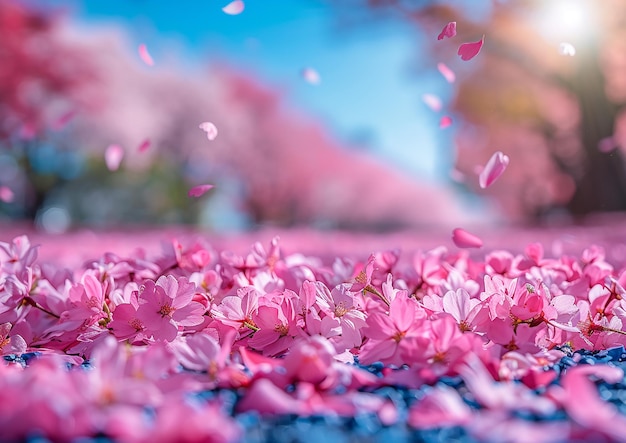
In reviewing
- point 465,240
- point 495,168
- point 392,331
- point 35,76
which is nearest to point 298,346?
point 392,331

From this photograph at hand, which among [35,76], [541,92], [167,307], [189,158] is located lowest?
[189,158]

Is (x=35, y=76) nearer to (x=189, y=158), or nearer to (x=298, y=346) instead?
(x=189, y=158)

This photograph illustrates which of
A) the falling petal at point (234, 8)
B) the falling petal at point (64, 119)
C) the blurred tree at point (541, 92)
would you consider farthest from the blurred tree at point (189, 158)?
the falling petal at point (234, 8)

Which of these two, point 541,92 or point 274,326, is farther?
point 541,92

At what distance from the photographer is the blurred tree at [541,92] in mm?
11102

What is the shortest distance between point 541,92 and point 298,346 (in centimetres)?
1681

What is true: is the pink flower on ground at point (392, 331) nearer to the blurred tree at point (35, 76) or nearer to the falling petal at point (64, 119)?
the falling petal at point (64, 119)

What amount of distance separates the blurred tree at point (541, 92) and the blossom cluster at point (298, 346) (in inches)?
264

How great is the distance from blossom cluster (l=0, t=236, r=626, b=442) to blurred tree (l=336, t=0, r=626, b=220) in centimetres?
670

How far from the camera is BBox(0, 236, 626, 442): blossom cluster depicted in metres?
0.78

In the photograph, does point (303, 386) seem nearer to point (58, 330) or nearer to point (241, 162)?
point (58, 330)

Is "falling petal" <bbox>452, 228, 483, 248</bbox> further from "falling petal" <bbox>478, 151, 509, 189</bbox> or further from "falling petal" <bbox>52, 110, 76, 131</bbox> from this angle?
"falling petal" <bbox>52, 110, 76, 131</bbox>

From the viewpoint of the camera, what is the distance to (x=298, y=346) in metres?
0.99

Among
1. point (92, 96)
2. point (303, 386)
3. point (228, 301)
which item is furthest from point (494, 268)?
point (92, 96)
